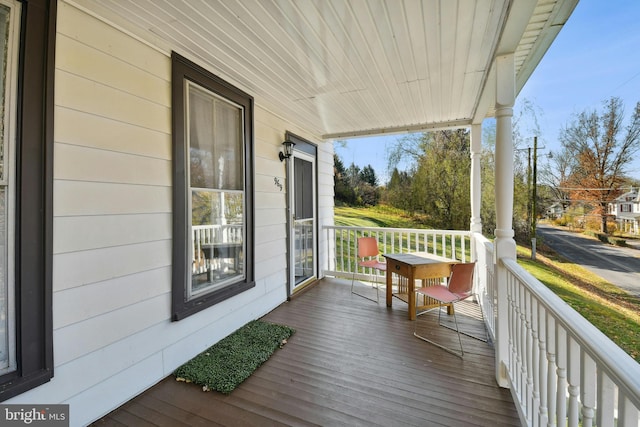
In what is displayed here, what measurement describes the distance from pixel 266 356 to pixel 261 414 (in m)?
0.67

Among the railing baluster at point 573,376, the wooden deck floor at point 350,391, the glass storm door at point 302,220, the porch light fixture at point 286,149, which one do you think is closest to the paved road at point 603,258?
the wooden deck floor at point 350,391

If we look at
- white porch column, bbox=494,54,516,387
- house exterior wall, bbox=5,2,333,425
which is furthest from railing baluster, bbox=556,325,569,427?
house exterior wall, bbox=5,2,333,425

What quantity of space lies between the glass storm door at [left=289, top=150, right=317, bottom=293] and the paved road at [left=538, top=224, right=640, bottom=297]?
343 centimetres

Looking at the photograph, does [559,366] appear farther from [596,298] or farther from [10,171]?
[10,171]

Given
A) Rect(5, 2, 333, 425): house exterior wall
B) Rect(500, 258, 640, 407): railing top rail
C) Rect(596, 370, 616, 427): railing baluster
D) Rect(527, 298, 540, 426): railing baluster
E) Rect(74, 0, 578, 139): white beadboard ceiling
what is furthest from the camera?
Rect(74, 0, 578, 139): white beadboard ceiling

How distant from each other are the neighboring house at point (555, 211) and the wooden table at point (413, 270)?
4.17 ft

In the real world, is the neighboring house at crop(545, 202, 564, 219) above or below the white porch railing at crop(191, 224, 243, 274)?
above

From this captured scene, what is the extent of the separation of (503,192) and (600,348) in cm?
150

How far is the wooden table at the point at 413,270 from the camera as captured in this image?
324 cm

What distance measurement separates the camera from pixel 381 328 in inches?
119

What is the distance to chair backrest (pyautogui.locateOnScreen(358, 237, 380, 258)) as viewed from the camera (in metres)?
4.43

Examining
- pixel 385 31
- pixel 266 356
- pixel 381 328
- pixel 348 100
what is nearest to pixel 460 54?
pixel 385 31

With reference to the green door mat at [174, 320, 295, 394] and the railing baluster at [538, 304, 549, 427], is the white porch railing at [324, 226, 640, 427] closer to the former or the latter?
the railing baluster at [538, 304, 549, 427]

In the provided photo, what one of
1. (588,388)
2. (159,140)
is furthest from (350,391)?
(159,140)
